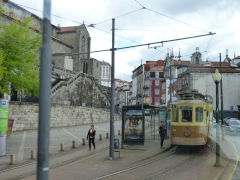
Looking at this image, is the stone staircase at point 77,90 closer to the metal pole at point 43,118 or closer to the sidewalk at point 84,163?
the sidewalk at point 84,163

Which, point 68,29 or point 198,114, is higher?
point 68,29

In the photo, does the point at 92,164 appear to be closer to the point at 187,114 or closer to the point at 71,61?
the point at 187,114

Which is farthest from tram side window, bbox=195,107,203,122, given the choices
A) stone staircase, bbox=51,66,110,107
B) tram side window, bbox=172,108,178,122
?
stone staircase, bbox=51,66,110,107

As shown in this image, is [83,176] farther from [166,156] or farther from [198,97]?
[198,97]

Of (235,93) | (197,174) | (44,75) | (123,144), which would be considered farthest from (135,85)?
(44,75)

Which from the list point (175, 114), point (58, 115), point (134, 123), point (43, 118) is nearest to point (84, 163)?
point (134, 123)

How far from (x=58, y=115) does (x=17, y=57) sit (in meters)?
16.2

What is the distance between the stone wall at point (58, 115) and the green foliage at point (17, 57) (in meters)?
9.74

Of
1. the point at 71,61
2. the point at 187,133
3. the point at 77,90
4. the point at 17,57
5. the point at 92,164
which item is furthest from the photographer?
the point at 71,61

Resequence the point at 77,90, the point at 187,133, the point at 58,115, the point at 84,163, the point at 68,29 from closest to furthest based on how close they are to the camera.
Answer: the point at 84,163
the point at 187,133
the point at 58,115
the point at 77,90
the point at 68,29

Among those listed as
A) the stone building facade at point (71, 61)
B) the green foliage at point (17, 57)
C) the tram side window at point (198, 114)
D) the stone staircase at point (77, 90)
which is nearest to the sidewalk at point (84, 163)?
the tram side window at point (198, 114)

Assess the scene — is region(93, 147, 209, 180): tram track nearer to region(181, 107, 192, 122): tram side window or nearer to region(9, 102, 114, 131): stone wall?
region(181, 107, 192, 122): tram side window

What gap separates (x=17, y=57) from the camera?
17766mm

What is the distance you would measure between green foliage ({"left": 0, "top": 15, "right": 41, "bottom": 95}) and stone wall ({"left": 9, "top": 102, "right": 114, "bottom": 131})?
9.74 meters
